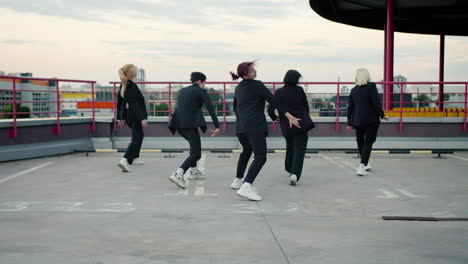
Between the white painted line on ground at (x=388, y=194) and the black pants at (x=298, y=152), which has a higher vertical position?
the black pants at (x=298, y=152)

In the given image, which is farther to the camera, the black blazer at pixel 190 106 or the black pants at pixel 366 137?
the black pants at pixel 366 137

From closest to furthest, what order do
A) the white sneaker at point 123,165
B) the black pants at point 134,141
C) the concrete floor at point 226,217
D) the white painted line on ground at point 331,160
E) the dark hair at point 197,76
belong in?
the concrete floor at point 226,217 < the dark hair at point 197,76 < the white sneaker at point 123,165 < the black pants at point 134,141 < the white painted line on ground at point 331,160

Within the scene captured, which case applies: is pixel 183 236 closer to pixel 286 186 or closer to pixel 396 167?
pixel 286 186

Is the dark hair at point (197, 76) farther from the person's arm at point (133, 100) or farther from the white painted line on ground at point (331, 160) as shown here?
the white painted line on ground at point (331, 160)

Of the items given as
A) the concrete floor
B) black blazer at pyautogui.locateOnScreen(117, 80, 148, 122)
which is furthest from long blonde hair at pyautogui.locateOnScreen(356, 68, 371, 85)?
black blazer at pyautogui.locateOnScreen(117, 80, 148, 122)

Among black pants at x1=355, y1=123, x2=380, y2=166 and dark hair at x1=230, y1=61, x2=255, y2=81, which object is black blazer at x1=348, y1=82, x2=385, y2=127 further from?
dark hair at x1=230, y1=61, x2=255, y2=81

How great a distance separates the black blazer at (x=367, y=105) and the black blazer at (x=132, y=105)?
3.73 m

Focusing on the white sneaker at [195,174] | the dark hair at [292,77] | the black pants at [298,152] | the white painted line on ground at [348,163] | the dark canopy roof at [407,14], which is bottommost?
the white painted line on ground at [348,163]

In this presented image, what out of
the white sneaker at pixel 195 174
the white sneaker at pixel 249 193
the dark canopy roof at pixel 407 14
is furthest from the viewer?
the dark canopy roof at pixel 407 14

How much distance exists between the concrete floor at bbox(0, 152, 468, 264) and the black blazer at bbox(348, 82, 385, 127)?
3.28 ft

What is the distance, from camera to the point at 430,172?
33.3 ft

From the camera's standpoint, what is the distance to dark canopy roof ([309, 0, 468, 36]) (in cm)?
1986

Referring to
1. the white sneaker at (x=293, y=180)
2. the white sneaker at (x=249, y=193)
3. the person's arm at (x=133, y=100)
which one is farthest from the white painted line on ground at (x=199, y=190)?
the person's arm at (x=133, y=100)

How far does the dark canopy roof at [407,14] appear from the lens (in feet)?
65.2
